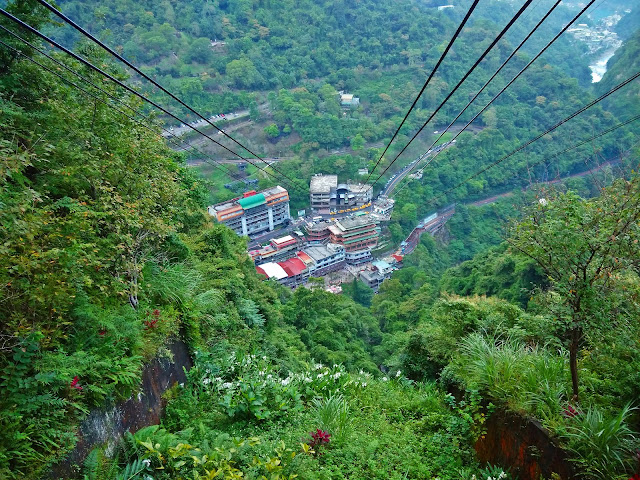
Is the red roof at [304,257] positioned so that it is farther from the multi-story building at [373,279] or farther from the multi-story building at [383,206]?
the multi-story building at [383,206]

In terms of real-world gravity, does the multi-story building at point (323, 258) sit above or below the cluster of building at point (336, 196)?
below

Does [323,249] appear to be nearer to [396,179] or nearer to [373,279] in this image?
[373,279]

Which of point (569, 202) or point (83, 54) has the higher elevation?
point (83, 54)

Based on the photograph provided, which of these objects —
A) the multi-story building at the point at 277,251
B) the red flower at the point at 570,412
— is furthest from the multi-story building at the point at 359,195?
the red flower at the point at 570,412

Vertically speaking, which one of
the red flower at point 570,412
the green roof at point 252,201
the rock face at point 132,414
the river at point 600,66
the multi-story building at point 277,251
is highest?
the river at point 600,66

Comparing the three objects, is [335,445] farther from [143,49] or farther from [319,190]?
[143,49]

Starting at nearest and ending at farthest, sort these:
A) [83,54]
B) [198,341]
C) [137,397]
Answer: [137,397]
[198,341]
[83,54]

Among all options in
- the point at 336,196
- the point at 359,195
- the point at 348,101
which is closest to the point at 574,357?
the point at 359,195

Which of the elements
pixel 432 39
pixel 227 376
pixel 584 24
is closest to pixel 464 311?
pixel 227 376
